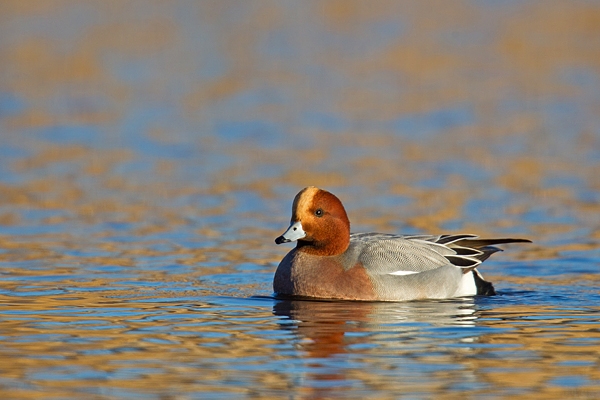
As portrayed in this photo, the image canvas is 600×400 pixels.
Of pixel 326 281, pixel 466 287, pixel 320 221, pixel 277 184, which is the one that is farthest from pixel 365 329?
pixel 277 184

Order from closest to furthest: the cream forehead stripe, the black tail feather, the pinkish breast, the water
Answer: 1. the water
2. the pinkish breast
3. the cream forehead stripe
4. the black tail feather

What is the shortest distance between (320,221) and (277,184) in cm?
522

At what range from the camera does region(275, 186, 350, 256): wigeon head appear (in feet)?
31.8

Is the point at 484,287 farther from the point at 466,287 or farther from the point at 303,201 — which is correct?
the point at 303,201

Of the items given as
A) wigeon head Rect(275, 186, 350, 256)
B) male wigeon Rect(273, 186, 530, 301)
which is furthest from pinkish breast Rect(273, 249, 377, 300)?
wigeon head Rect(275, 186, 350, 256)

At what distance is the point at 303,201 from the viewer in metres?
9.70

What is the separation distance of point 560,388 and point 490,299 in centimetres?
291

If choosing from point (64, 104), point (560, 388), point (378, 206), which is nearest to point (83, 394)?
point (560, 388)

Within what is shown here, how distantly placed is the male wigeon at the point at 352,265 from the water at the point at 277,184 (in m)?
0.25

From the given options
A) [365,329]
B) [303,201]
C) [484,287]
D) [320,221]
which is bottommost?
[365,329]

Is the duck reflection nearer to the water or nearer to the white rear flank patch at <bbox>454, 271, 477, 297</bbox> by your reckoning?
the water

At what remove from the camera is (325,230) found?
32.0ft

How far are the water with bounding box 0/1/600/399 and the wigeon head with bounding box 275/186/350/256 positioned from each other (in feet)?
1.97

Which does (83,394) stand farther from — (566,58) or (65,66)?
(566,58)
